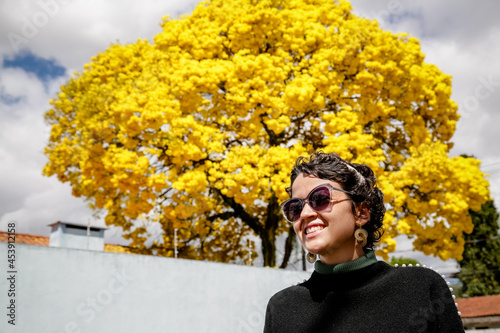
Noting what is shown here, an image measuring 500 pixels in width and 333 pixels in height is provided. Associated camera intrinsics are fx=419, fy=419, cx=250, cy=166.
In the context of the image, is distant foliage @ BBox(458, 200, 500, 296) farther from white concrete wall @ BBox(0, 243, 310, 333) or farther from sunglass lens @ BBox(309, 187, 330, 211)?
sunglass lens @ BBox(309, 187, 330, 211)

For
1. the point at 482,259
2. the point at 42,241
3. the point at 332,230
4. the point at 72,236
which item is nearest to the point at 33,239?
the point at 42,241

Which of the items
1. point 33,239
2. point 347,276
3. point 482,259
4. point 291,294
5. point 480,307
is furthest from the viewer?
point 482,259

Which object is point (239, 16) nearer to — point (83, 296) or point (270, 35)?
point (270, 35)

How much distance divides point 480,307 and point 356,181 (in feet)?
88.3

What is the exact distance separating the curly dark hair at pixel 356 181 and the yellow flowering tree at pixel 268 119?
8577 millimetres

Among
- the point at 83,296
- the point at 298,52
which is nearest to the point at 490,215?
the point at 298,52

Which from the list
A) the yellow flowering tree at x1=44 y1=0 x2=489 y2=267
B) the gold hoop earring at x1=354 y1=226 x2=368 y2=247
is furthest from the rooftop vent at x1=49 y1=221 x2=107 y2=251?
the gold hoop earring at x1=354 y1=226 x2=368 y2=247

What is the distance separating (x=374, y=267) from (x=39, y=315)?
4855mm

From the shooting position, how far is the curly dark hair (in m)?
1.87

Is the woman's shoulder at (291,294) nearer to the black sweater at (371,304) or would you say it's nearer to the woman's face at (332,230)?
the black sweater at (371,304)

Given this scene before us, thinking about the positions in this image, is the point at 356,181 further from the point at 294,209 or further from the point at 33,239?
the point at 33,239

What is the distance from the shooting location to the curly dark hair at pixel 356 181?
187 cm

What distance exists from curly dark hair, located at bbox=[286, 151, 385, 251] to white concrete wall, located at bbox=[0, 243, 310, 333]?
183 inches

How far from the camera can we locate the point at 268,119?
464 inches
